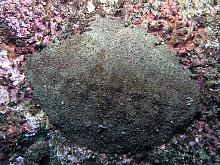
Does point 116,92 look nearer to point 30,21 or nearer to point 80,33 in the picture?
point 80,33

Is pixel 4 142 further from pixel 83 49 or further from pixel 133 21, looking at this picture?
pixel 133 21

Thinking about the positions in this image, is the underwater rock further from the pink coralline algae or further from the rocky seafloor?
the pink coralline algae

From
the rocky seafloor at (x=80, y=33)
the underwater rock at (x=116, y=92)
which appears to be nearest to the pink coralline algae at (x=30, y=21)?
the rocky seafloor at (x=80, y=33)

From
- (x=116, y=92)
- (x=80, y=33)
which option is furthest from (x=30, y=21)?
(x=116, y=92)

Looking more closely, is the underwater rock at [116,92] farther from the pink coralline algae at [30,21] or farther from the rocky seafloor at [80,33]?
the pink coralline algae at [30,21]

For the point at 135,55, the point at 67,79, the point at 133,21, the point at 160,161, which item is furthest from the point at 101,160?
the point at 133,21

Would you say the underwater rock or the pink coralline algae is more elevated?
the pink coralline algae

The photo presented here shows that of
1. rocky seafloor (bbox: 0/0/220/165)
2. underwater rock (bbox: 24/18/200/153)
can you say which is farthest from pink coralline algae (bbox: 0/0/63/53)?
underwater rock (bbox: 24/18/200/153)
